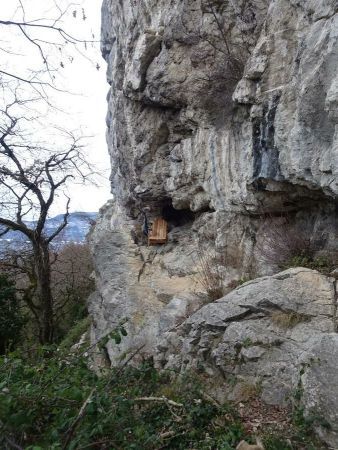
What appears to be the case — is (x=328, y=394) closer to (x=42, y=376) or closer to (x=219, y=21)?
(x=42, y=376)

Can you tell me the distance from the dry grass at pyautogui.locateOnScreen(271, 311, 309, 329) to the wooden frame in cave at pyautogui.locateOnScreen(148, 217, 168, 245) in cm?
627

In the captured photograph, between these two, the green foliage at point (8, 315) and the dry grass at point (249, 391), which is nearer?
the dry grass at point (249, 391)

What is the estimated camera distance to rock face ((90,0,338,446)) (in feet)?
17.5

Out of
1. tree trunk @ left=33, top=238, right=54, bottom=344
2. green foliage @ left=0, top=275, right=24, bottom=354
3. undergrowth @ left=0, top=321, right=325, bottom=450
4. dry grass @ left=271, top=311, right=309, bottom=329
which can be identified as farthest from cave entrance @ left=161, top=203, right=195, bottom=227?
undergrowth @ left=0, top=321, right=325, bottom=450

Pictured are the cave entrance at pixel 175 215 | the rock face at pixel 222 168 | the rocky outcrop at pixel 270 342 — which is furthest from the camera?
the cave entrance at pixel 175 215

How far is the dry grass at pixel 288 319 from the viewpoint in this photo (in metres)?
5.00

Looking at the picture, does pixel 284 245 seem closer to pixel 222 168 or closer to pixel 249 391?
pixel 222 168

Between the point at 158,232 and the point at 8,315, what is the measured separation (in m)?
4.78

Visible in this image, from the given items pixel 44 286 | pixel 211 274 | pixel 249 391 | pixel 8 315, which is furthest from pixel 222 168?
pixel 8 315

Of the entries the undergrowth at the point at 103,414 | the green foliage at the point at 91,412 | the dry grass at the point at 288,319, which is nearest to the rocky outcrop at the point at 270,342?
the dry grass at the point at 288,319

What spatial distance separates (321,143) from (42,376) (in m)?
4.67

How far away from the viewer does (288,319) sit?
16.5 ft

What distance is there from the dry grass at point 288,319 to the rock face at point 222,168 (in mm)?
24

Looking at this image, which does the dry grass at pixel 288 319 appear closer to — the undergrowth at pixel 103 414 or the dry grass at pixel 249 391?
the dry grass at pixel 249 391
